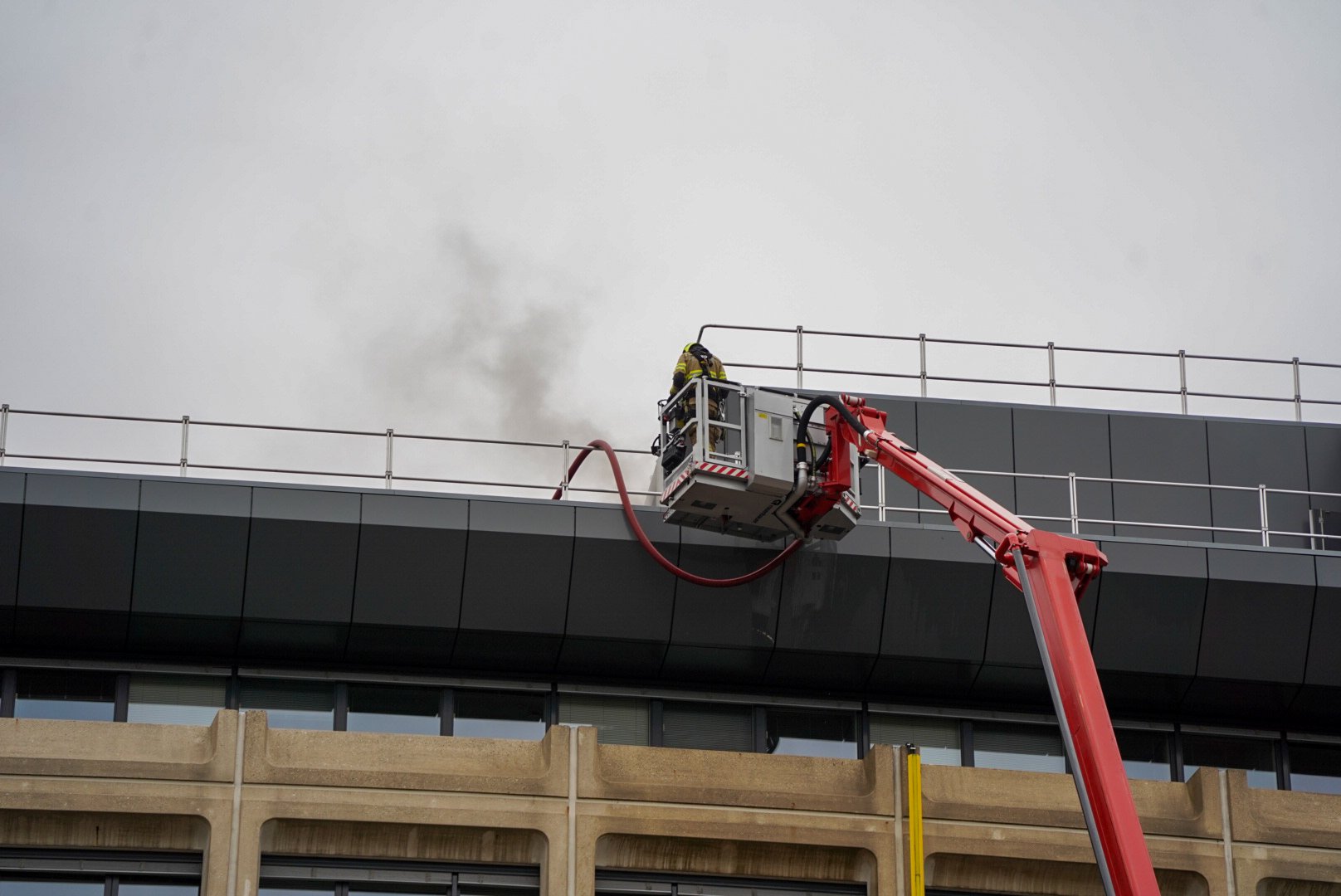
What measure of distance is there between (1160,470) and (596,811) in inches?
422

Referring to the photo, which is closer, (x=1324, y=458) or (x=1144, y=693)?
(x=1144, y=693)

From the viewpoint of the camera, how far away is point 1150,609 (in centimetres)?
2666

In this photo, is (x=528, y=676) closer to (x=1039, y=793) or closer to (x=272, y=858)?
(x=272, y=858)

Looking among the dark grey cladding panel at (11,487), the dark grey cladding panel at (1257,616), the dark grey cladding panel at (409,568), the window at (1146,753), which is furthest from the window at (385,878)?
the dark grey cladding panel at (1257,616)

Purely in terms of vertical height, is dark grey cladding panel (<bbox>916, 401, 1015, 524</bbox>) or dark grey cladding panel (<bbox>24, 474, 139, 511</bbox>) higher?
dark grey cladding panel (<bbox>916, 401, 1015, 524</bbox>)

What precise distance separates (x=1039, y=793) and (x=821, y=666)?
3.56 meters

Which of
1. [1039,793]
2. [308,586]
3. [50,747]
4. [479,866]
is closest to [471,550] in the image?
[308,586]

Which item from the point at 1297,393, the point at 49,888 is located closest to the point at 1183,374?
the point at 1297,393

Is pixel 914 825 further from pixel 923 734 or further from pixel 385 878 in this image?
pixel 385 878

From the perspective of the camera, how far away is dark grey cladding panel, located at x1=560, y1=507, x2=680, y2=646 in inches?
1017

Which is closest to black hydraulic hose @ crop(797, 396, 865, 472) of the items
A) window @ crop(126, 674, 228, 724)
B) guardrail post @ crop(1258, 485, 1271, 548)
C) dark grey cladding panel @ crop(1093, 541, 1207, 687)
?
dark grey cladding panel @ crop(1093, 541, 1207, 687)

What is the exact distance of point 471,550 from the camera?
2559 centimetres

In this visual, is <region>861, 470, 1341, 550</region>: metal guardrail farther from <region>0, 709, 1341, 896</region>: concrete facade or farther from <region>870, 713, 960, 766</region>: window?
<region>0, 709, 1341, 896</region>: concrete facade

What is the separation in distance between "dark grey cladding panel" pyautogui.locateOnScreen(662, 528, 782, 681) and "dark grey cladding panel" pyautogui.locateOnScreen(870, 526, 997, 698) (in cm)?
169
